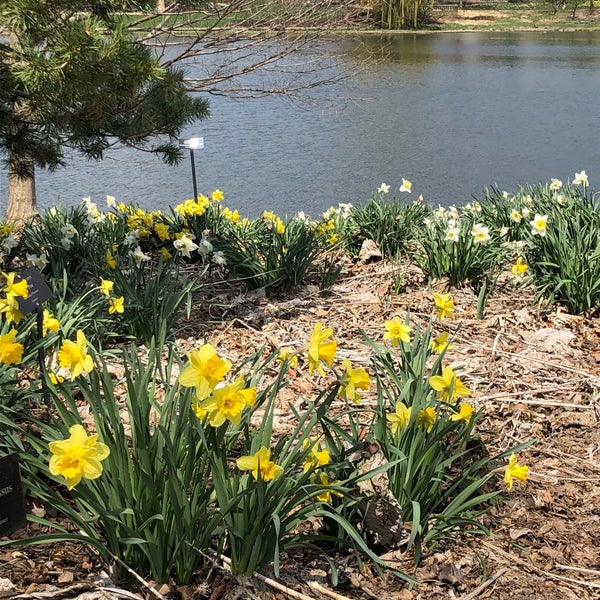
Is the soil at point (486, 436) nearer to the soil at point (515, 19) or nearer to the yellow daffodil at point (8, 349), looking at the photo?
the yellow daffodil at point (8, 349)

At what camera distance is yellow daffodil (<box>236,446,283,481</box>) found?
59.2 inches

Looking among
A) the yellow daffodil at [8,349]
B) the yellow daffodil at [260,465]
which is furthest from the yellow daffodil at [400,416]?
the yellow daffodil at [8,349]

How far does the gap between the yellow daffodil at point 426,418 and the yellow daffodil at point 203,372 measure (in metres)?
0.71

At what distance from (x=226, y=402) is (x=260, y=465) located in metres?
0.16

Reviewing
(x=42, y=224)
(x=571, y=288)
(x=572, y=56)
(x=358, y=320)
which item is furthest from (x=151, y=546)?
(x=572, y=56)

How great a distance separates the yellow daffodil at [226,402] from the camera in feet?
4.79

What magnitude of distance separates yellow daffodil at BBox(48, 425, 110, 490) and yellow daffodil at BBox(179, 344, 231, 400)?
20 cm

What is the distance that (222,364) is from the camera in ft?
4.75

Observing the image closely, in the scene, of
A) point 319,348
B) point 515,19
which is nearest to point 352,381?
point 319,348

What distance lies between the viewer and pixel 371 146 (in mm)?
10805

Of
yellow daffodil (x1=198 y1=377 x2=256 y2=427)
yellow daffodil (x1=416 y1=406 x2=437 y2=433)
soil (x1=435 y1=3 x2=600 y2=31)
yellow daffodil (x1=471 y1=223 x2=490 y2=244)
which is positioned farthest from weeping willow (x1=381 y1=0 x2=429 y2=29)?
soil (x1=435 y1=3 x2=600 y2=31)

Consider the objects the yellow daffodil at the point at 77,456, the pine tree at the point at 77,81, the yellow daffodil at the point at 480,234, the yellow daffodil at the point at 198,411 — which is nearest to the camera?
the yellow daffodil at the point at 77,456

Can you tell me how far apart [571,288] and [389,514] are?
223 centimetres

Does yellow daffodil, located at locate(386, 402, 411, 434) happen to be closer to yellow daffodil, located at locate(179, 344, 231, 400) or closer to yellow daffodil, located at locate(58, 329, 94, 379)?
yellow daffodil, located at locate(179, 344, 231, 400)
